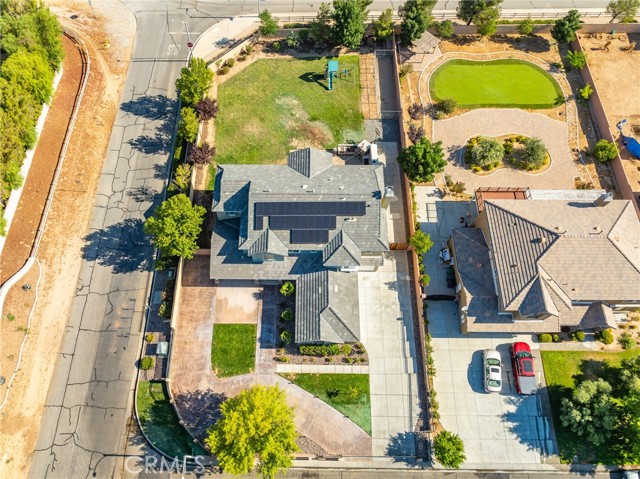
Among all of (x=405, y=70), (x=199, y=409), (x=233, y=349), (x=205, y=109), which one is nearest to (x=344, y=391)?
(x=233, y=349)

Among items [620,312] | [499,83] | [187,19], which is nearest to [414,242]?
[620,312]

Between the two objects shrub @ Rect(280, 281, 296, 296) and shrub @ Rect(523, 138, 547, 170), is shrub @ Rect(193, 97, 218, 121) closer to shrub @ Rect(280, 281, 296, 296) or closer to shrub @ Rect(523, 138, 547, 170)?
shrub @ Rect(280, 281, 296, 296)

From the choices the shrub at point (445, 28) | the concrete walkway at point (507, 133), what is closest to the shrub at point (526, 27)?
the shrub at point (445, 28)

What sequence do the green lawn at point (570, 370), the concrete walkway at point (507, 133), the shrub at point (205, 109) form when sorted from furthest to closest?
1. the shrub at point (205, 109)
2. the concrete walkway at point (507, 133)
3. the green lawn at point (570, 370)

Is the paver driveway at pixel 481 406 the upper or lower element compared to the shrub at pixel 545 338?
lower

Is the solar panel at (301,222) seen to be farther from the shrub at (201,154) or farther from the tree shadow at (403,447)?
the tree shadow at (403,447)

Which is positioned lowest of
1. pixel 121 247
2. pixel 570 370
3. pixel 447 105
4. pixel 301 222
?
pixel 570 370

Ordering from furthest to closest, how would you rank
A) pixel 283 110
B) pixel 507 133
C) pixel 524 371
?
pixel 283 110 → pixel 507 133 → pixel 524 371

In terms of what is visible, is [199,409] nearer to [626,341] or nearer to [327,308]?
[327,308]
